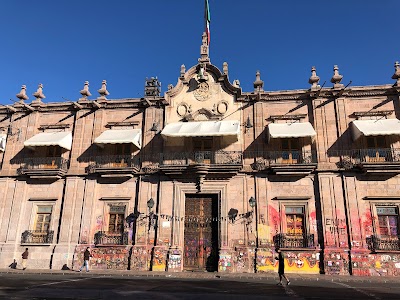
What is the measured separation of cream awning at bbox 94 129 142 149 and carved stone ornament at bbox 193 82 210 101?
4040mm

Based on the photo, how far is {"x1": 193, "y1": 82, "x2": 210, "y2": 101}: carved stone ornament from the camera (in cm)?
2012

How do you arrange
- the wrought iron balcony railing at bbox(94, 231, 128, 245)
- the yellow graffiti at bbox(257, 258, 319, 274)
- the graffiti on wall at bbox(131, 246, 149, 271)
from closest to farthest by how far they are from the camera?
the yellow graffiti at bbox(257, 258, 319, 274)
the graffiti on wall at bbox(131, 246, 149, 271)
the wrought iron balcony railing at bbox(94, 231, 128, 245)

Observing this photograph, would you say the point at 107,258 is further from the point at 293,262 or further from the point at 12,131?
the point at 12,131

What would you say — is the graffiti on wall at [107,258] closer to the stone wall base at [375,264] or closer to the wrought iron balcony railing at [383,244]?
the stone wall base at [375,264]

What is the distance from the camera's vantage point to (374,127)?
1727 cm

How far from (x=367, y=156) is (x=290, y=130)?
424 centimetres

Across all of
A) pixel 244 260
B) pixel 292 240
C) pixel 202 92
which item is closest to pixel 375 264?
pixel 292 240

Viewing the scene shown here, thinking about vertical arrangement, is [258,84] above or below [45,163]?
above

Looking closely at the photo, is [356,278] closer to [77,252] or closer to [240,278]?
[240,278]

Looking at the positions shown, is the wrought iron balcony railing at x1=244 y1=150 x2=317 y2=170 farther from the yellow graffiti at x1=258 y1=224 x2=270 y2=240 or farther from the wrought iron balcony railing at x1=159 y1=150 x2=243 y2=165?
the yellow graffiti at x1=258 y1=224 x2=270 y2=240

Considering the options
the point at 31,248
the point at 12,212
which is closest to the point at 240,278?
the point at 31,248

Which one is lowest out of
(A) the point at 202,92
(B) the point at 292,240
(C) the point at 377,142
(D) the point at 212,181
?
(B) the point at 292,240

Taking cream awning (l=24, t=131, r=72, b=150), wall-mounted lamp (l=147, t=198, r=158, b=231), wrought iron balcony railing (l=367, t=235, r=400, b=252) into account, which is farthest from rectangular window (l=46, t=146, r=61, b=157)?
wrought iron balcony railing (l=367, t=235, r=400, b=252)

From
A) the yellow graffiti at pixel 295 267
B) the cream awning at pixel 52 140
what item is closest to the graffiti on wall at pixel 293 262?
the yellow graffiti at pixel 295 267
